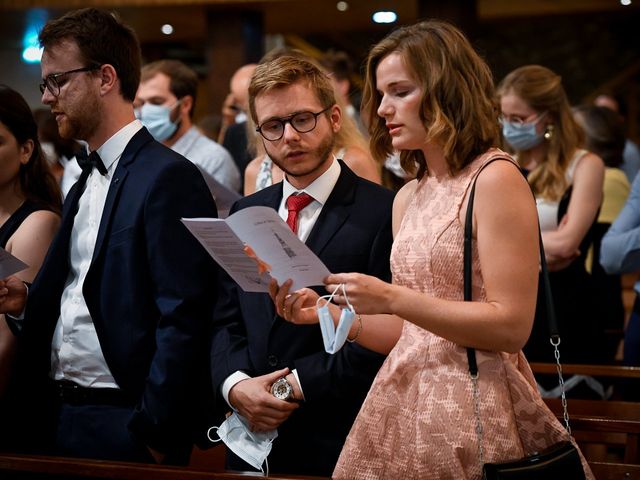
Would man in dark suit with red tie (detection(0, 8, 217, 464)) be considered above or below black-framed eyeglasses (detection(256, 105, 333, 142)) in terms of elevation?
below

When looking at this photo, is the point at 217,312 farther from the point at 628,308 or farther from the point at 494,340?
the point at 628,308

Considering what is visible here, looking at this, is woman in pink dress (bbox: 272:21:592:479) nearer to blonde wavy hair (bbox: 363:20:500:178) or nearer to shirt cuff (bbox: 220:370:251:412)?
blonde wavy hair (bbox: 363:20:500:178)

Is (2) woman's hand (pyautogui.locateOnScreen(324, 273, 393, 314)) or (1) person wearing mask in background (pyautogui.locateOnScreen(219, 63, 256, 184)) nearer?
(2) woman's hand (pyautogui.locateOnScreen(324, 273, 393, 314))

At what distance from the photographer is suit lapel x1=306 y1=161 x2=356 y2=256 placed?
258 cm

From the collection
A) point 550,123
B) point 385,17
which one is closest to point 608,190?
point 550,123

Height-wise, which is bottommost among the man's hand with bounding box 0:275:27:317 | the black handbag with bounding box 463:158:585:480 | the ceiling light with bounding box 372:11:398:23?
the black handbag with bounding box 463:158:585:480

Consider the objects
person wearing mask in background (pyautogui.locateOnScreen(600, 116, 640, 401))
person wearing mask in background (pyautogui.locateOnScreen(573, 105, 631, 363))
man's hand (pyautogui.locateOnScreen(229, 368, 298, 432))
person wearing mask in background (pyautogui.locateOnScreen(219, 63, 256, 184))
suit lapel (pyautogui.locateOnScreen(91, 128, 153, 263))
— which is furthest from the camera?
person wearing mask in background (pyautogui.locateOnScreen(219, 63, 256, 184))

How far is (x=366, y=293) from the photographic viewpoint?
2010mm

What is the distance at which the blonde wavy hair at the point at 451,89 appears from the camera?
216 cm

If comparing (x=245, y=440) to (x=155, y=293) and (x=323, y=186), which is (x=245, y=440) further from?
(x=323, y=186)

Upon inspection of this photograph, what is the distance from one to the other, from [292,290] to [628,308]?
575 cm

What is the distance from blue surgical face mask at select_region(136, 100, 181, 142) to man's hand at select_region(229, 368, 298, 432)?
8.87 ft

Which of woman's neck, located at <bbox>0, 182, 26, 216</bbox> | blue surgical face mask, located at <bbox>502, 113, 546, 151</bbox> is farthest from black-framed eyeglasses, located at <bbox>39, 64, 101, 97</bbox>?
blue surgical face mask, located at <bbox>502, 113, 546, 151</bbox>

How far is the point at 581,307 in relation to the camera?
396 centimetres
